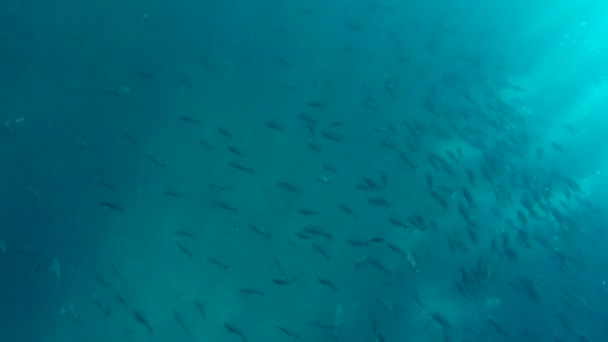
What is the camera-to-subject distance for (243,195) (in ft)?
35.4

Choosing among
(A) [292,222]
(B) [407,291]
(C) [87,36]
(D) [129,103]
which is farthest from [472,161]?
(C) [87,36]

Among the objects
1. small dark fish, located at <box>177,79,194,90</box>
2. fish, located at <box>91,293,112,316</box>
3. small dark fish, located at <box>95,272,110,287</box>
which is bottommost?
fish, located at <box>91,293,112,316</box>

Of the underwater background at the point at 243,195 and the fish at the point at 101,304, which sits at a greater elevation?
the underwater background at the point at 243,195

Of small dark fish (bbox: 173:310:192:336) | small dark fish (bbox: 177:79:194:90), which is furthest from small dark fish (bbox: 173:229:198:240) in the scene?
small dark fish (bbox: 177:79:194:90)

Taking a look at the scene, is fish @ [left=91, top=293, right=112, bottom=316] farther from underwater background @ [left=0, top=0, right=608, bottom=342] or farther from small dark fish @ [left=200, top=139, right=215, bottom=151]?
small dark fish @ [left=200, top=139, right=215, bottom=151]

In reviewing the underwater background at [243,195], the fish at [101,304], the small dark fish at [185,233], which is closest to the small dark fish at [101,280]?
the underwater background at [243,195]

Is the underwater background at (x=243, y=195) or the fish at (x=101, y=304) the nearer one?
the fish at (x=101, y=304)

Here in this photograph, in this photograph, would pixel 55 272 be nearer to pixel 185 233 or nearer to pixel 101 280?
pixel 101 280

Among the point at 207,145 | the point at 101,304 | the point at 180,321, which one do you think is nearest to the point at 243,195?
the point at 207,145

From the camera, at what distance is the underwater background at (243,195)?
9.43 metres

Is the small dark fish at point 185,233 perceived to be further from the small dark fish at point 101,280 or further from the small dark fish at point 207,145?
the small dark fish at point 207,145

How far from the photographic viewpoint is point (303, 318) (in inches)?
389

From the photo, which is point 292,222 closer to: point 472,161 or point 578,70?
point 472,161

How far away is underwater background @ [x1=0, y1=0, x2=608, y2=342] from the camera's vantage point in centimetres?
943
